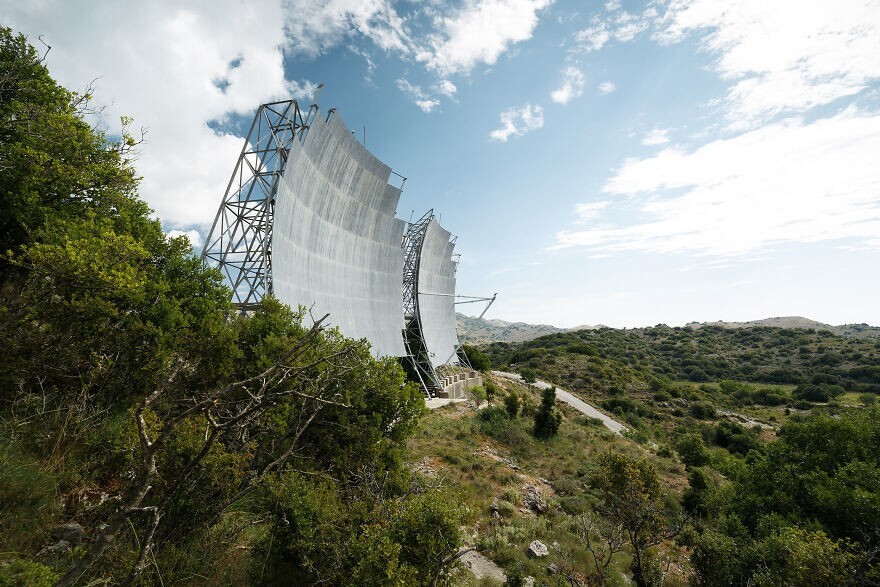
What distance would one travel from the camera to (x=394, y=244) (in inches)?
1145

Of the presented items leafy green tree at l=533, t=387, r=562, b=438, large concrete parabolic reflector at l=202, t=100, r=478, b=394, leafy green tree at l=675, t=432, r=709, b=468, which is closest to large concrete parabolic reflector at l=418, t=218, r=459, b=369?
large concrete parabolic reflector at l=202, t=100, r=478, b=394

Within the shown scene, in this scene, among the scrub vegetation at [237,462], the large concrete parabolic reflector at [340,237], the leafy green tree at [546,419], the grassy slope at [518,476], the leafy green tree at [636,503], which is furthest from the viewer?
the leafy green tree at [546,419]

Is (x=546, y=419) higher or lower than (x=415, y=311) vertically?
lower

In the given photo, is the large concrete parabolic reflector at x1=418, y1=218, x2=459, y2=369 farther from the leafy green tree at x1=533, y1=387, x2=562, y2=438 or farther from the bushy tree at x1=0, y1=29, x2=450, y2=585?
the bushy tree at x1=0, y1=29, x2=450, y2=585

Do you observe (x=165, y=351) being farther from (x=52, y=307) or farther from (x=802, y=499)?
(x=802, y=499)

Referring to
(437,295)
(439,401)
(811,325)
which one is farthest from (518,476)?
(811,325)

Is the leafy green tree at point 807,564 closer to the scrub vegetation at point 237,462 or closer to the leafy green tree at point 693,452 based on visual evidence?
the scrub vegetation at point 237,462

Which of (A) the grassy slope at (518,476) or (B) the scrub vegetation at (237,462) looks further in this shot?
(A) the grassy slope at (518,476)

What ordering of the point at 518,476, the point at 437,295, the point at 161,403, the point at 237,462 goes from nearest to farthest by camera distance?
the point at 237,462 < the point at 161,403 < the point at 518,476 < the point at 437,295

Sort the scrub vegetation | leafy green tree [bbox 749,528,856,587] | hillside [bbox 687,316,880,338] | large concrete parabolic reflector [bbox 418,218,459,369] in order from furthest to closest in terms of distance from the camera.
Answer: hillside [bbox 687,316,880,338], large concrete parabolic reflector [bbox 418,218,459,369], leafy green tree [bbox 749,528,856,587], the scrub vegetation

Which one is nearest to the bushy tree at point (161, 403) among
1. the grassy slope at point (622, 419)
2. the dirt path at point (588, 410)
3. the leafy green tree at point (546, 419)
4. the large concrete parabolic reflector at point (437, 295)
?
the grassy slope at point (622, 419)

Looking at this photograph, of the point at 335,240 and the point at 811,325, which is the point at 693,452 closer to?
the point at 335,240

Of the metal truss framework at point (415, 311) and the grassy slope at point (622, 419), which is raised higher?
the metal truss framework at point (415, 311)

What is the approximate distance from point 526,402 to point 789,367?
70.8 m
